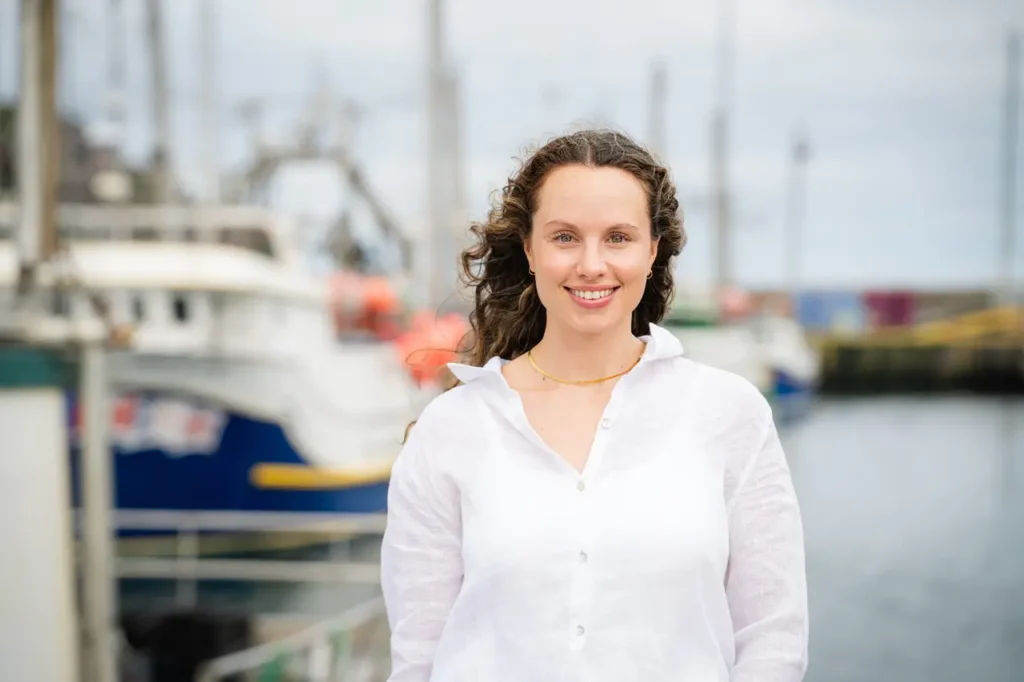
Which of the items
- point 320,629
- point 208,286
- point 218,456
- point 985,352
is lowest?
point 985,352

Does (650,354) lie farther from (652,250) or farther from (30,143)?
(30,143)

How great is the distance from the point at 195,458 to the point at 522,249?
15.1 meters

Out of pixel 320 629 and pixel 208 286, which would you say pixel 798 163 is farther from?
pixel 320 629

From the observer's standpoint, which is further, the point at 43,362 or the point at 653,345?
the point at 43,362

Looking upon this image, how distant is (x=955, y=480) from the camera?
92.6 feet

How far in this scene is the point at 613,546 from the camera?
1.72 metres

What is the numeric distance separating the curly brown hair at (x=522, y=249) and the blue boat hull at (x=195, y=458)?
14.3 metres

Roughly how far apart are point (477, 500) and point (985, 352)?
63489 millimetres

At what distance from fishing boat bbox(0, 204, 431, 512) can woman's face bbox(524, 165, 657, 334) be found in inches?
493

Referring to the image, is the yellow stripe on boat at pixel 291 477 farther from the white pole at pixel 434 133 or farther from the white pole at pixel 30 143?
the white pole at pixel 30 143

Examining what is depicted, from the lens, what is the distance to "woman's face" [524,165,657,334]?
5.97ft

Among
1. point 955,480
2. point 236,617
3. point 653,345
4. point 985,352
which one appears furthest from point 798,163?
point 653,345

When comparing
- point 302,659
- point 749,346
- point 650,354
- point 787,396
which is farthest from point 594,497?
point 787,396

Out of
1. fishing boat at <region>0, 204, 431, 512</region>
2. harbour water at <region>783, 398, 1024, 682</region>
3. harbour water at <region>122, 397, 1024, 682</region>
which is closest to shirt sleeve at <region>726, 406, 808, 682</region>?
harbour water at <region>783, 398, 1024, 682</region>
